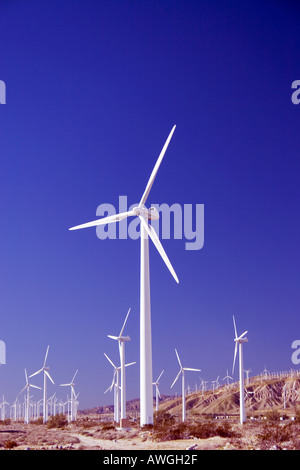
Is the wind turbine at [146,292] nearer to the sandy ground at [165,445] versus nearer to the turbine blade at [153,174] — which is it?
the turbine blade at [153,174]

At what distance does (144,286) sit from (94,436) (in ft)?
40.0

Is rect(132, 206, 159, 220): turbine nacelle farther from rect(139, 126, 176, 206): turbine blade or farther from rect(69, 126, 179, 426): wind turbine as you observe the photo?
rect(139, 126, 176, 206): turbine blade

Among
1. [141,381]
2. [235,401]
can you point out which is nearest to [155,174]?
[141,381]

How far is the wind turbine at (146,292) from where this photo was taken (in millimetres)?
41000

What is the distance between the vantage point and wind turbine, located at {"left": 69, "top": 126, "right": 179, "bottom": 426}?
1614 inches

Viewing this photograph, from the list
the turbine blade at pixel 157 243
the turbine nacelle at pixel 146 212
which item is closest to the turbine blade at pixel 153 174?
the turbine nacelle at pixel 146 212

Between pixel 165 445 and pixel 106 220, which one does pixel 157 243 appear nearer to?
pixel 106 220

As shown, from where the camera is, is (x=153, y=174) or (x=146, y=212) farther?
(x=153, y=174)

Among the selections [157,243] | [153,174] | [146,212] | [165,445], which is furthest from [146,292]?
[165,445]

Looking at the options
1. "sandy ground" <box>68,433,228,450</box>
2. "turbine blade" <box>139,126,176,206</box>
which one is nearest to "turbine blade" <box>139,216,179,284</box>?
"turbine blade" <box>139,126,176,206</box>

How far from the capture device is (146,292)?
42.6 metres
